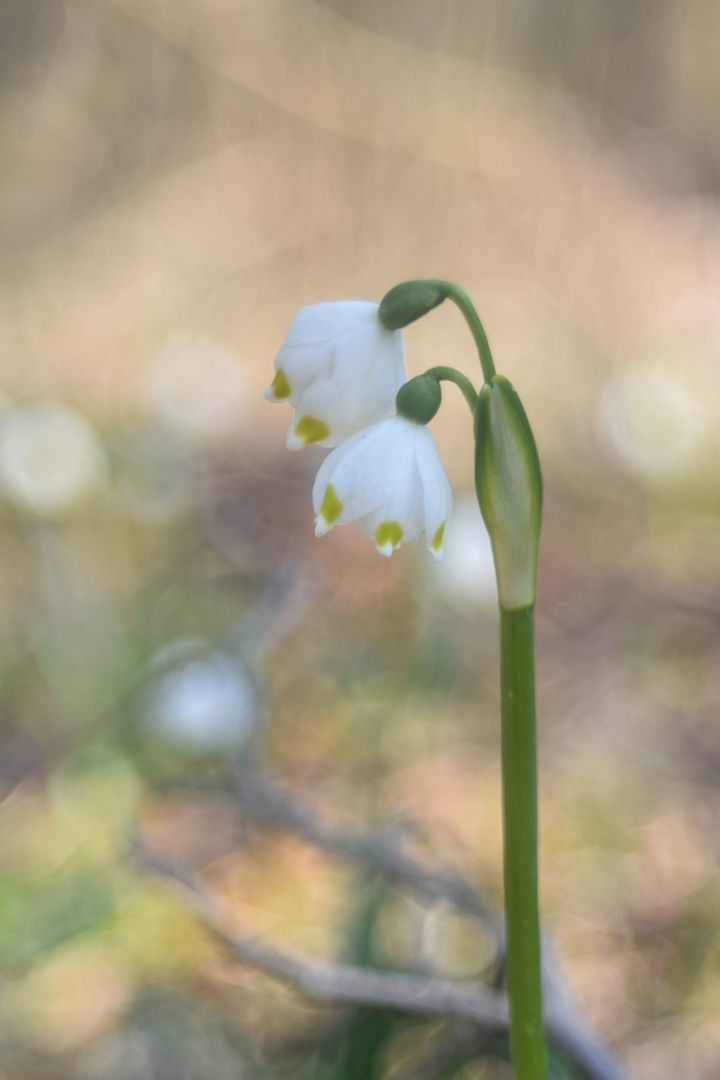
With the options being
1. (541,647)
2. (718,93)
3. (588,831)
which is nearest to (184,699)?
(588,831)

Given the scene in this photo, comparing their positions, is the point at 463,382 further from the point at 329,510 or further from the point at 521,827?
the point at 521,827

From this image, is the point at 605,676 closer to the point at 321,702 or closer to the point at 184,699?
the point at 321,702

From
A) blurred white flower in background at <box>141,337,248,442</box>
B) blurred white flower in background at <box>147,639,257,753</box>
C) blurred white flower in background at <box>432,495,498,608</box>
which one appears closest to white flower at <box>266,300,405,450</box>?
blurred white flower in background at <box>147,639,257,753</box>

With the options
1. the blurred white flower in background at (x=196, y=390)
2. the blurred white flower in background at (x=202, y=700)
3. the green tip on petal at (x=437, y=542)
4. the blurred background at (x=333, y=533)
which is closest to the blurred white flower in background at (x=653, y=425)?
the blurred background at (x=333, y=533)

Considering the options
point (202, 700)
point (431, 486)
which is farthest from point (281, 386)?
point (202, 700)

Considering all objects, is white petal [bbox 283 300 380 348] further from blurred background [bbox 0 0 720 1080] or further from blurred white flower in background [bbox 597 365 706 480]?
blurred white flower in background [bbox 597 365 706 480]
